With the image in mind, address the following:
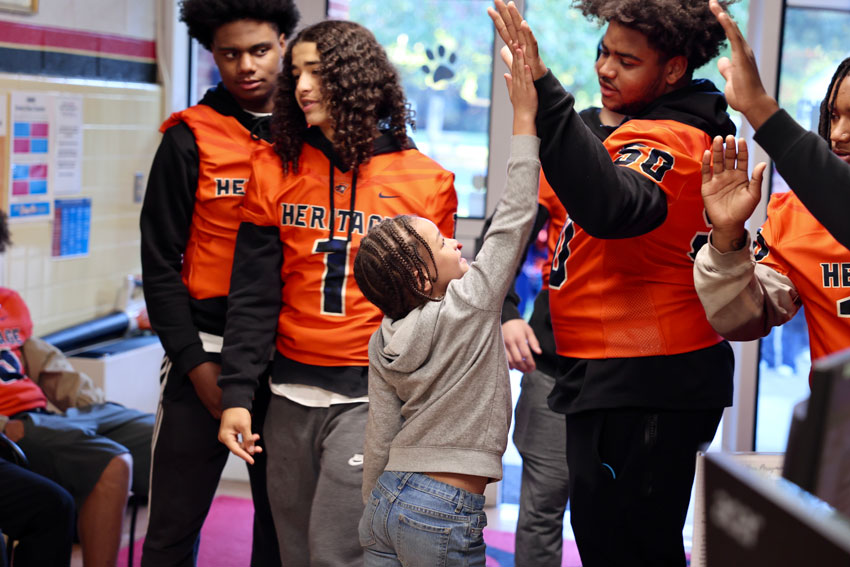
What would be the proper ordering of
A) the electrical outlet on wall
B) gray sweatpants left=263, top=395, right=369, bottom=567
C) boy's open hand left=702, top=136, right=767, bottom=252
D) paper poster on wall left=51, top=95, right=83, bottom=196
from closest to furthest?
boy's open hand left=702, top=136, right=767, bottom=252 < gray sweatpants left=263, top=395, right=369, bottom=567 < paper poster on wall left=51, top=95, right=83, bottom=196 < the electrical outlet on wall

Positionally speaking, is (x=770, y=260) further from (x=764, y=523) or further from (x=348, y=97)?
(x=764, y=523)

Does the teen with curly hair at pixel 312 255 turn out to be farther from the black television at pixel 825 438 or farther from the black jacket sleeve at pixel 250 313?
the black television at pixel 825 438

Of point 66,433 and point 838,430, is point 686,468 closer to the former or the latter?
point 838,430

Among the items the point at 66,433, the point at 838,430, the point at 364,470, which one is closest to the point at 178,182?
the point at 364,470

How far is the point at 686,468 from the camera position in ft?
5.70

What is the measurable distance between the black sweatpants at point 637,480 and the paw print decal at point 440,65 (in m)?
2.49

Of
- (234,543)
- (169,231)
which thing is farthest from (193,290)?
(234,543)

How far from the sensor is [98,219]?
12.6 feet

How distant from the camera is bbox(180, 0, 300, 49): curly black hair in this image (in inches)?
90.0

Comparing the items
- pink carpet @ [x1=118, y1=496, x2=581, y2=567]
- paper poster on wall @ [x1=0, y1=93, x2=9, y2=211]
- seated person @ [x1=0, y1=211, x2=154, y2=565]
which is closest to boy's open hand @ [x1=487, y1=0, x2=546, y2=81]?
seated person @ [x1=0, y1=211, x2=154, y2=565]

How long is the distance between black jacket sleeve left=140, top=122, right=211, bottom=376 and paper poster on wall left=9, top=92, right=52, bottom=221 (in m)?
1.37

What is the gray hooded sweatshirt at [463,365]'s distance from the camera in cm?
161

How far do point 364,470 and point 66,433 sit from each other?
148 centimetres

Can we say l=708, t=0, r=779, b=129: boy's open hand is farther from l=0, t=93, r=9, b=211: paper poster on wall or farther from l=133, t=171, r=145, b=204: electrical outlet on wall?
l=133, t=171, r=145, b=204: electrical outlet on wall
